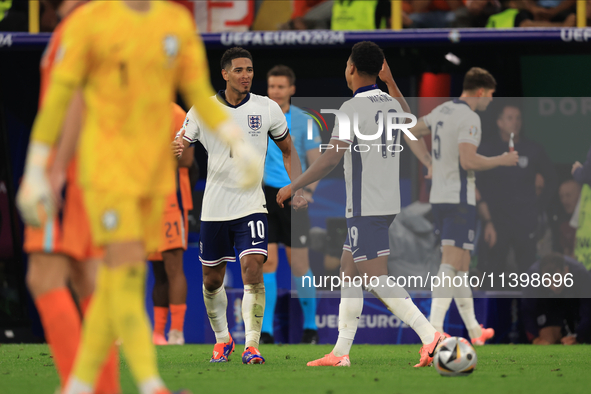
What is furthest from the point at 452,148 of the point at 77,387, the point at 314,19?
the point at 77,387

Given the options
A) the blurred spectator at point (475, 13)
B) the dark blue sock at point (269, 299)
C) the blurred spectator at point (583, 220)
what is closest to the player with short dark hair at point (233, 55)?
the dark blue sock at point (269, 299)

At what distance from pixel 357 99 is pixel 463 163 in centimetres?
250

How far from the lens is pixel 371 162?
5.94 m

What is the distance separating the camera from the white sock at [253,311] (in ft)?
20.3

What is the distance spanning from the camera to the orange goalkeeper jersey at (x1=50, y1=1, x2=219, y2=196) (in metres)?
3.29

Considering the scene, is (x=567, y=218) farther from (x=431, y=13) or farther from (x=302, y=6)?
(x=302, y=6)

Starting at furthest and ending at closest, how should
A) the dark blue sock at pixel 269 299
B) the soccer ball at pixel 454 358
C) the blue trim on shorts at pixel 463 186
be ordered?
the blue trim on shorts at pixel 463 186
the dark blue sock at pixel 269 299
the soccer ball at pixel 454 358

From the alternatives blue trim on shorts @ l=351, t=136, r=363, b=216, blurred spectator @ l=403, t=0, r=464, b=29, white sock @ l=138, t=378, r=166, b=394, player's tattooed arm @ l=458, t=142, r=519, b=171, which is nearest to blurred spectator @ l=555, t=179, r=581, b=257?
player's tattooed arm @ l=458, t=142, r=519, b=171

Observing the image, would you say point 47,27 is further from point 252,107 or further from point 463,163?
point 463,163

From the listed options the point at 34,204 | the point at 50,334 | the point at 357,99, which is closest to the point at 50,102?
the point at 34,204

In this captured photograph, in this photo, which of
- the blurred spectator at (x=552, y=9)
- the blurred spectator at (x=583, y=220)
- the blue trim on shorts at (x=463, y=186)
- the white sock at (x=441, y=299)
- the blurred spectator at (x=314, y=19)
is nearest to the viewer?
the white sock at (x=441, y=299)

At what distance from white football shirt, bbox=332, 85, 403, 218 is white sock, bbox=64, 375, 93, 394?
2.84 metres

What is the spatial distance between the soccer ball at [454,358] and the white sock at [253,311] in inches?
63.5

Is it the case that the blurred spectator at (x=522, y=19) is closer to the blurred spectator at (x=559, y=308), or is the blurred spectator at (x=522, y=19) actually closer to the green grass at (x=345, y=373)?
the blurred spectator at (x=559, y=308)
